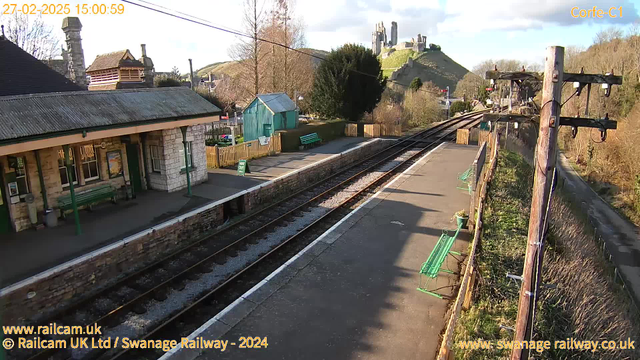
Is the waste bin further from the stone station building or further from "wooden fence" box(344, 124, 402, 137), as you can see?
"wooden fence" box(344, 124, 402, 137)

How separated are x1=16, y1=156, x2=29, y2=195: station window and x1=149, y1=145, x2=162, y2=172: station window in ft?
13.5

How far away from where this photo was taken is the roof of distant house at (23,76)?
41.0ft

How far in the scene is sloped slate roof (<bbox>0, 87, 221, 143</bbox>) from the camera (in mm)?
9430

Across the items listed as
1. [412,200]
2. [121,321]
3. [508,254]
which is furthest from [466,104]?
[121,321]

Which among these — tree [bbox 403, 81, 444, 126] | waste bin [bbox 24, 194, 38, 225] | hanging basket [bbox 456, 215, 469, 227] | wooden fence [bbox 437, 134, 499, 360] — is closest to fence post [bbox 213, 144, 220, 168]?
waste bin [bbox 24, 194, 38, 225]

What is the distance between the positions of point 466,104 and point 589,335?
5322 centimetres

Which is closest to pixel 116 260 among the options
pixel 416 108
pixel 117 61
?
pixel 117 61

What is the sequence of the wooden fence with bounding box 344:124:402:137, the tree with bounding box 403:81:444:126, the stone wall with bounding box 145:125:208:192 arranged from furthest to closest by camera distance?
the tree with bounding box 403:81:444:126 → the wooden fence with bounding box 344:124:402:137 → the stone wall with bounding box 145:125:208:192

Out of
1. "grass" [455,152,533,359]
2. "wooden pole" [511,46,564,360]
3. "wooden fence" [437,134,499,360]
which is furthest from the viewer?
"grass" [455,152,533,359]

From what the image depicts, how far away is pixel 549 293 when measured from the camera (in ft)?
23.4

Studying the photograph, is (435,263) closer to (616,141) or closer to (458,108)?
(616,141)

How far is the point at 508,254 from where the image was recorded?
8.62 meters

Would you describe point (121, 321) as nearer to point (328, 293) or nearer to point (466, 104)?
point (328, 293)

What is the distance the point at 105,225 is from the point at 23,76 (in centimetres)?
662
